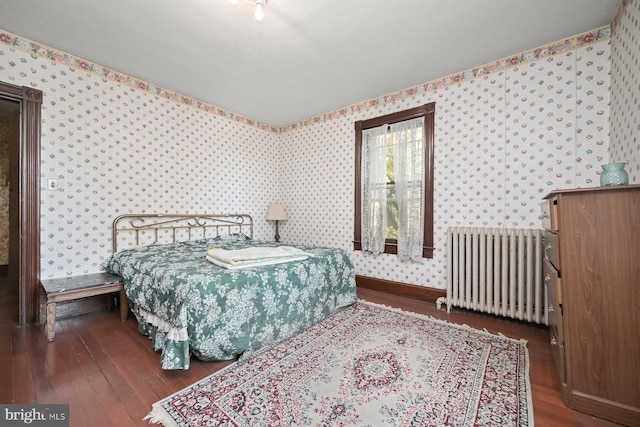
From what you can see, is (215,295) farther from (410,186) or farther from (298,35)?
(410,186)

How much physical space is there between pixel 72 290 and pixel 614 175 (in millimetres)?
3834

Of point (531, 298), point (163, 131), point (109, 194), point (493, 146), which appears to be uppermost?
point (163, 131)

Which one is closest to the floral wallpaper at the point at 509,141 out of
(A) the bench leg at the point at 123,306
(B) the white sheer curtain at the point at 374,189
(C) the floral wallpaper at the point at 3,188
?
(B) the white sheer curtain at the point at 374,189

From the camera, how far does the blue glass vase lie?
1354mm

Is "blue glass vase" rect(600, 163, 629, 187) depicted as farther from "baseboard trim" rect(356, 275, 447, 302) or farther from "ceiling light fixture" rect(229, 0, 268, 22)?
"ceiling light fixture" rect(229, 0, 268, 22)

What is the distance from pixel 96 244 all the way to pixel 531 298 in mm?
4445

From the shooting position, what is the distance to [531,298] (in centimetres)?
243

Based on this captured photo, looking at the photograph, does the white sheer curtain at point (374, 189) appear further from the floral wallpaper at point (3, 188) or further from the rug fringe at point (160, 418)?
the floral wallpaper at point (3, 188)

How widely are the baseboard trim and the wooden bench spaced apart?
2.85 meters

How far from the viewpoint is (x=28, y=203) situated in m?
2.44

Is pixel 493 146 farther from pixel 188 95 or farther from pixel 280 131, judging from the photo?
pixel 188 95

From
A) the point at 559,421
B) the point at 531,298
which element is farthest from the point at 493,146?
the point at 559,421

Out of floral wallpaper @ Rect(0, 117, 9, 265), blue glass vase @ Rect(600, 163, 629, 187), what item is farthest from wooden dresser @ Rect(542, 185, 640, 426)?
floral wallpaper @ Rect(0, 117, 9, 265)

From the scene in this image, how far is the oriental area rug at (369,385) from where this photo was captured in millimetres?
1332
